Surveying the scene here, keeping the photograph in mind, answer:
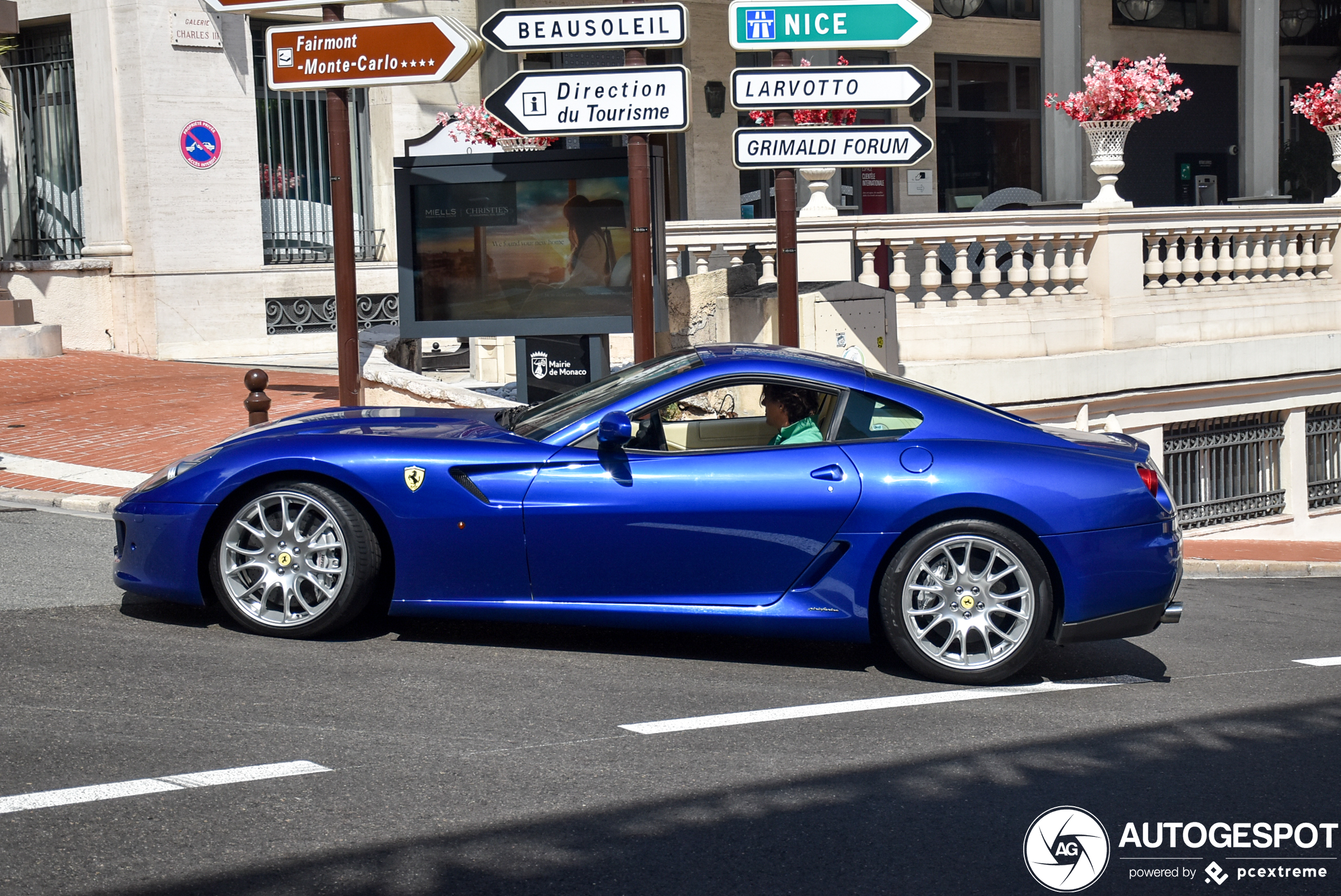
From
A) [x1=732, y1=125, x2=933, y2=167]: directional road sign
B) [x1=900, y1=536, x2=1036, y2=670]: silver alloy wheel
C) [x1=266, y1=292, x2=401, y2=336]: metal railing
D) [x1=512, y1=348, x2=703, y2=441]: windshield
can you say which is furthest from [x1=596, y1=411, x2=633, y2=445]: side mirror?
[x1=266, y1=292, x2=401, y2=336]: metal railing

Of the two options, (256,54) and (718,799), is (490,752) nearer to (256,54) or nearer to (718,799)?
(718,799)

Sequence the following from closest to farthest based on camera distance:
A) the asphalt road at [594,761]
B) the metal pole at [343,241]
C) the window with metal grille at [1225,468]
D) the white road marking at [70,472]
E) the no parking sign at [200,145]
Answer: the asphalt road at [594,761] < the white road marking at [70,472] < the metal pole at [343,241] < the window with metal grille at [1225,468] < the no parking sign at [200,145]

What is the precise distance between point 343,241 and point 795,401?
5416 millimetres

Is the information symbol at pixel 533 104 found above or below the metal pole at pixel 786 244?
above

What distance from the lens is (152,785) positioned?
4.29 m

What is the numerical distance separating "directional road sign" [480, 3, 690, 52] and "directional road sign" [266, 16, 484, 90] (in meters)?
0.46

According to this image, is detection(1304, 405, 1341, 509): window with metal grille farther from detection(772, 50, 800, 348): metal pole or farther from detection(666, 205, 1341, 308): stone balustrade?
detection(772, 50, 800, 348): metal pole

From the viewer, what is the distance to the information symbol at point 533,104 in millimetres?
9469

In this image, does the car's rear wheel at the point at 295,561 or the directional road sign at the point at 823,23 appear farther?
the directional road sign at the point at 823,23

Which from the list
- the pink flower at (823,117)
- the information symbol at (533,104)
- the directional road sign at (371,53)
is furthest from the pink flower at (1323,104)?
the directional road sign at (371,53)

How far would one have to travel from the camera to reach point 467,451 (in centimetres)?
599

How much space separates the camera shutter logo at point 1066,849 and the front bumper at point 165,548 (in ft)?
11.9

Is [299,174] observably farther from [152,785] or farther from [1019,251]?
[152,785]

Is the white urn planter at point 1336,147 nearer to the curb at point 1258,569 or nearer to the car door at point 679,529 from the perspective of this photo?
the curb at point 1258,569
